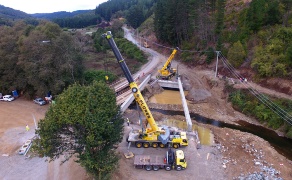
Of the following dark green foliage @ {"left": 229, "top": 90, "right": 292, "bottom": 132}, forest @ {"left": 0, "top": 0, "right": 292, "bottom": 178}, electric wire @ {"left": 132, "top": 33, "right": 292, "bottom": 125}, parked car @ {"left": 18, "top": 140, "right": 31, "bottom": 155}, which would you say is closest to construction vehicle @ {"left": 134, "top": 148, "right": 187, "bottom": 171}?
parked car @ {"left": 18, "top": 140, "right": 31, "bottom": 155}

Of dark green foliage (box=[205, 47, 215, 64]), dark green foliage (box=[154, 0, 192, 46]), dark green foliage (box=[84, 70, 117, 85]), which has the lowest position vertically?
dark green foliage (box=[84, 70, 117, 85])

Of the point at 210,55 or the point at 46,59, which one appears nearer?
the point at 46,59

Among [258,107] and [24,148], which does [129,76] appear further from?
[258,107]

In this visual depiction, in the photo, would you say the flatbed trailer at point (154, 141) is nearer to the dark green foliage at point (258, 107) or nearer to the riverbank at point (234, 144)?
the riverbank at point (234, 144)

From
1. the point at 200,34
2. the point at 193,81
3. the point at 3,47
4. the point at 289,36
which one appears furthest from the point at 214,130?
the point at 3,47

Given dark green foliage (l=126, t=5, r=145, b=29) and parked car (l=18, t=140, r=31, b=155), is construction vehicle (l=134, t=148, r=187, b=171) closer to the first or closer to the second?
parked car (l=18, t=140, r=31, b=155)

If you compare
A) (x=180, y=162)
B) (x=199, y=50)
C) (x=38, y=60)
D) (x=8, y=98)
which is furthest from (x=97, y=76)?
(x=180, y=162)
